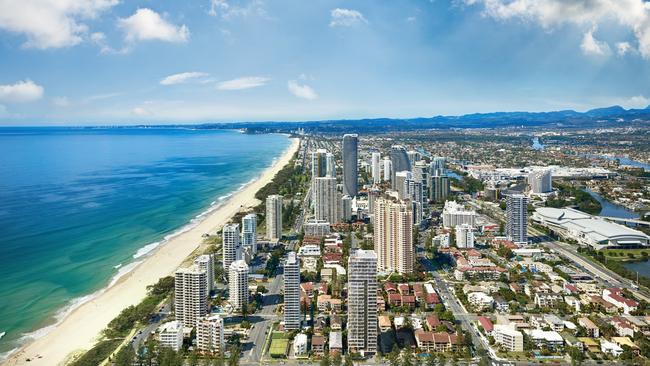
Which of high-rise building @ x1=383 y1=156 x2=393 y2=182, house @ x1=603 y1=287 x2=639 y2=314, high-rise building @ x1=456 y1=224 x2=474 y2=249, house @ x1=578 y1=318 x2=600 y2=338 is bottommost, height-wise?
house @ x1=578 y1=318 x2=600 y2=338

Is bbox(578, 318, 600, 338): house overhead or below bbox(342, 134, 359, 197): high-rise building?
below

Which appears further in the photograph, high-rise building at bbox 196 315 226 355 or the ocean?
the ocean

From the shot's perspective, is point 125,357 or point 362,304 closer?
point 125,357

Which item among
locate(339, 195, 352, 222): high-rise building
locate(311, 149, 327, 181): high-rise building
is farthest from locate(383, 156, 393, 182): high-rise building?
locate(339, 195, 352, 222): high-rise building

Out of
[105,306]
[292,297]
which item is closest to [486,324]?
[292,297]

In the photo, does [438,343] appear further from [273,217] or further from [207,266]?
[273,217]

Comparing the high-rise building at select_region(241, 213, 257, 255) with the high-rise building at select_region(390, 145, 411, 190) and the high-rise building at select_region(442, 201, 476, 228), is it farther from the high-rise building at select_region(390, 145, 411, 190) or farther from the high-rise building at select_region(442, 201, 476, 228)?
the high-rise building at select_region(390, 145, 411, 190)

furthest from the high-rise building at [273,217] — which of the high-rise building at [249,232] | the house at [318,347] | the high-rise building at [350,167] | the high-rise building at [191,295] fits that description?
the house at [318,347]
